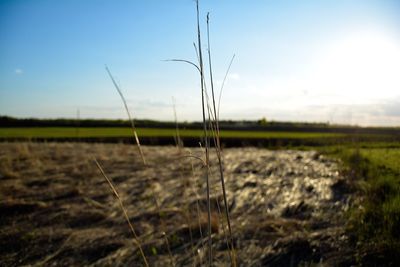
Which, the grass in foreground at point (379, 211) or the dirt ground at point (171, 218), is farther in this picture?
the dirt ground at point (171, 218)

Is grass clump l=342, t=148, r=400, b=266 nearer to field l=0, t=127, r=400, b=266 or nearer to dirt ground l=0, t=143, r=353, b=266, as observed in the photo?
field l=0, t=127, r=400, b=266

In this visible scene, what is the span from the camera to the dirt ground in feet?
8.90

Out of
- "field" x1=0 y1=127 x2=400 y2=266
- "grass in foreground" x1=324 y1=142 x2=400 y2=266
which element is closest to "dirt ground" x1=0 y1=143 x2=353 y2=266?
"field" x1=0 y1=127 x2=400 y2=266

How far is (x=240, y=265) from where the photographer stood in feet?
8.35

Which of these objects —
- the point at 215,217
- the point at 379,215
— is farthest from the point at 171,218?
the point at 379,215

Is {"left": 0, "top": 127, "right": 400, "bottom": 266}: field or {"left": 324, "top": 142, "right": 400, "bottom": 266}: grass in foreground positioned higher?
{"left": 324, "top": 142, "right": 400, "bottom": 266}: grass in foreground

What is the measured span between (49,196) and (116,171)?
1993 millimetres

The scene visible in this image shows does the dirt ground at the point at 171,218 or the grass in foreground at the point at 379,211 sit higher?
the grass in foreground at the point at 379,211

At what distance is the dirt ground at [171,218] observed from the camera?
8.90 feet

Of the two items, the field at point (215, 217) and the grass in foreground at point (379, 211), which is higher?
the grass in foreground at point (379, 211)

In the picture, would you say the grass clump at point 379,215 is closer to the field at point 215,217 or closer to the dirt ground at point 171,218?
the field at point 215,217

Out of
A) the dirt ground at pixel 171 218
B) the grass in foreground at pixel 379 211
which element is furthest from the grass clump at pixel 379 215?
the dirt ground at pixel 171 218

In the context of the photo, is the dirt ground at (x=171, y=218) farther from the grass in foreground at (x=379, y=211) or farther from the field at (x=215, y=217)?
the grass in foreground at (x=379, y=211)

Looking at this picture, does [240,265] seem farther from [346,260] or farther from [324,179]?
[324,179]
